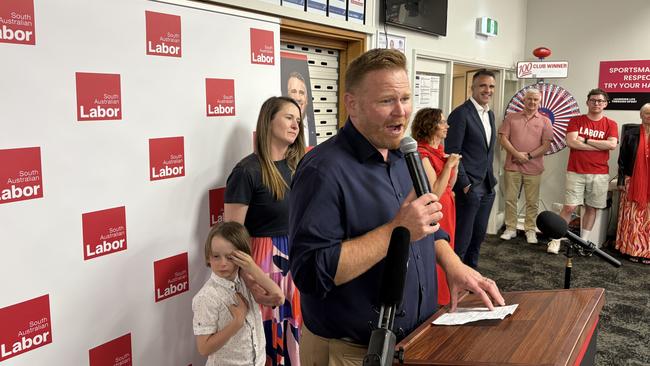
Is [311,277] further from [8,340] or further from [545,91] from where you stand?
[545,91]

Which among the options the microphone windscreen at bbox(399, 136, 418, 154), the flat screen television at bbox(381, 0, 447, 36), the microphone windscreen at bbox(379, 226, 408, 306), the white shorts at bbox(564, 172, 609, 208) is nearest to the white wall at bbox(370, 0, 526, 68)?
the flat screen television at bbox(381, 0, 447, 36)

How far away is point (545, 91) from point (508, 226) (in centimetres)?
161

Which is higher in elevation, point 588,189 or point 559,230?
point 559,230

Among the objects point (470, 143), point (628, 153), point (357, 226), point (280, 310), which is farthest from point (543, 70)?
point (357, 226)

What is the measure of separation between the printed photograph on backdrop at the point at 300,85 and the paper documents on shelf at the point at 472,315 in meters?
2.03

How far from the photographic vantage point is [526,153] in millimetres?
5844

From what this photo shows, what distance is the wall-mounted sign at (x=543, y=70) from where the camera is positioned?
588 centimetres

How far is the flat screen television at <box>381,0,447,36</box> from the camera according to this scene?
389cm

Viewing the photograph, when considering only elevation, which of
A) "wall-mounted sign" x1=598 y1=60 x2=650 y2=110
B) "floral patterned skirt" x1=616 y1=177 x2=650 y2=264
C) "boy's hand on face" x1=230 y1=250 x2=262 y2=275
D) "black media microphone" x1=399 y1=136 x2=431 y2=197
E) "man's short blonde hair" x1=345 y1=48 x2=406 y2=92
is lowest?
"floral patterned skirt" x1=616 y1=177 x2=650 y2=264

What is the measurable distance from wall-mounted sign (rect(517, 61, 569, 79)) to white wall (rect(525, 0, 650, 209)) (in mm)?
536

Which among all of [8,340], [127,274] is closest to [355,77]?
[127,274]

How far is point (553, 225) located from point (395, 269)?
1.04m

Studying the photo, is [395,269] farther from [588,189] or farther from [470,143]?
[588,189]

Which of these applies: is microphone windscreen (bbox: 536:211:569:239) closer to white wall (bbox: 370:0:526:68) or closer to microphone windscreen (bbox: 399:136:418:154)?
microphone windscreen (bbox: 399:136:418:154)
